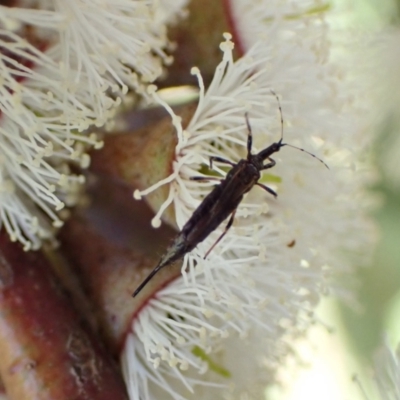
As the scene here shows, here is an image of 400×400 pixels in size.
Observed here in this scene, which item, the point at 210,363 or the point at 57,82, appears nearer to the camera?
the point at 57,82

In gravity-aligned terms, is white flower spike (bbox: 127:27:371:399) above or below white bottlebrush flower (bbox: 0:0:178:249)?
below

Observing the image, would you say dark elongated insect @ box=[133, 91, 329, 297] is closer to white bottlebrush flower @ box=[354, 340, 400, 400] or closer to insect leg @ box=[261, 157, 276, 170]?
insect leg @ box=[261, 157, 276, 170]

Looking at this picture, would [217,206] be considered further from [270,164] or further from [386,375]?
[386,375]

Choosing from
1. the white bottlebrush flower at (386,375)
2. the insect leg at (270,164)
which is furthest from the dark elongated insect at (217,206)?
the white bottlebrush flower at (386,375)

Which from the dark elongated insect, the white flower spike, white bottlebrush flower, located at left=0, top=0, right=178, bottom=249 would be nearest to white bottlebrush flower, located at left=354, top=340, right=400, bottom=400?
the white flower spike

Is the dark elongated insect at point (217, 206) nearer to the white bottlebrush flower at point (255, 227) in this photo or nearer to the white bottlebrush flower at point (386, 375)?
the white bottlebrush flower at point (255, 227)

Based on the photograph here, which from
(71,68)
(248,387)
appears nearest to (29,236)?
(71,68)

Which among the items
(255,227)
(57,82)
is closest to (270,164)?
(255,227)
